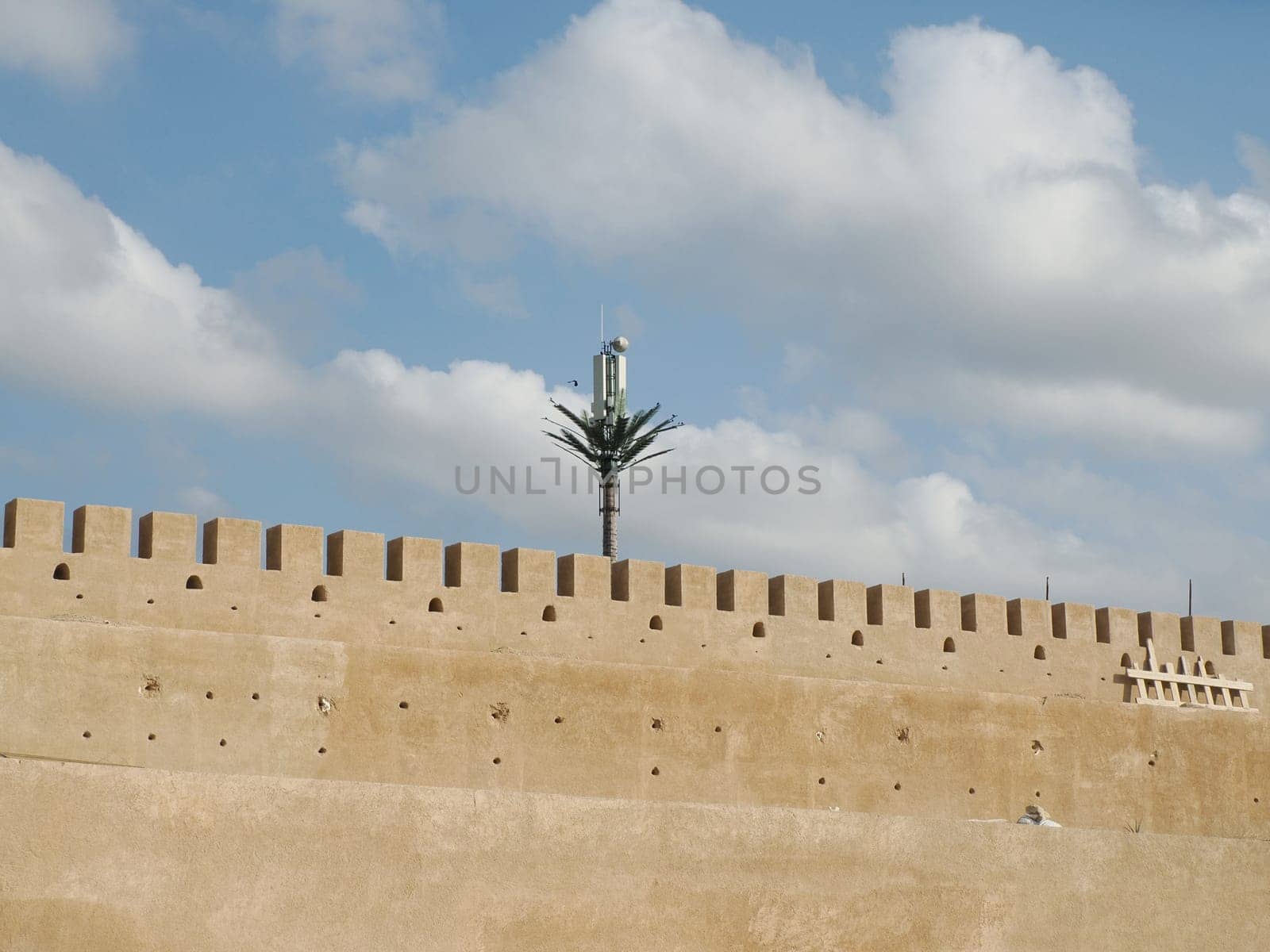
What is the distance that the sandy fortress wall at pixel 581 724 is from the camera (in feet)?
33.7

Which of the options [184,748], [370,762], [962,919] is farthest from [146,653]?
[962,919]

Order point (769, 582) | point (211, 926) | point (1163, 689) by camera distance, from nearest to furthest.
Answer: point (211, 926), point (769, 582), point (1163, 689)

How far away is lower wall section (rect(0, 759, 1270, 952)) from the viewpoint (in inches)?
369

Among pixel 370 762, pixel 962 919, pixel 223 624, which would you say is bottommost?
pixel 962 919

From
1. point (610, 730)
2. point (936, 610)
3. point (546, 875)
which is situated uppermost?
point (936, 610)

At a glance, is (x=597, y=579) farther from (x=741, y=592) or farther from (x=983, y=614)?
(x=983, y=614)

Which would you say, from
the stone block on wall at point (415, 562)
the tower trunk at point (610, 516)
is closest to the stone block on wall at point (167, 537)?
the stone block on wall at point (415, 562)

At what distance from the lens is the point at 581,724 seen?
13938 mm

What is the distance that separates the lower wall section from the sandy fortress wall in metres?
0.02

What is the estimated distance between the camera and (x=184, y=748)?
12656 mm

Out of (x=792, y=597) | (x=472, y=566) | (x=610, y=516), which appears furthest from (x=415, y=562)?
(x=610, y=516)

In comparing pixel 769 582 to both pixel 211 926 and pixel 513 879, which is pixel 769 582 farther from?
pixel 211 926

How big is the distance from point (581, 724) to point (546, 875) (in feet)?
10.9

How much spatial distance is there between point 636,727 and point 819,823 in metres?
2.71
